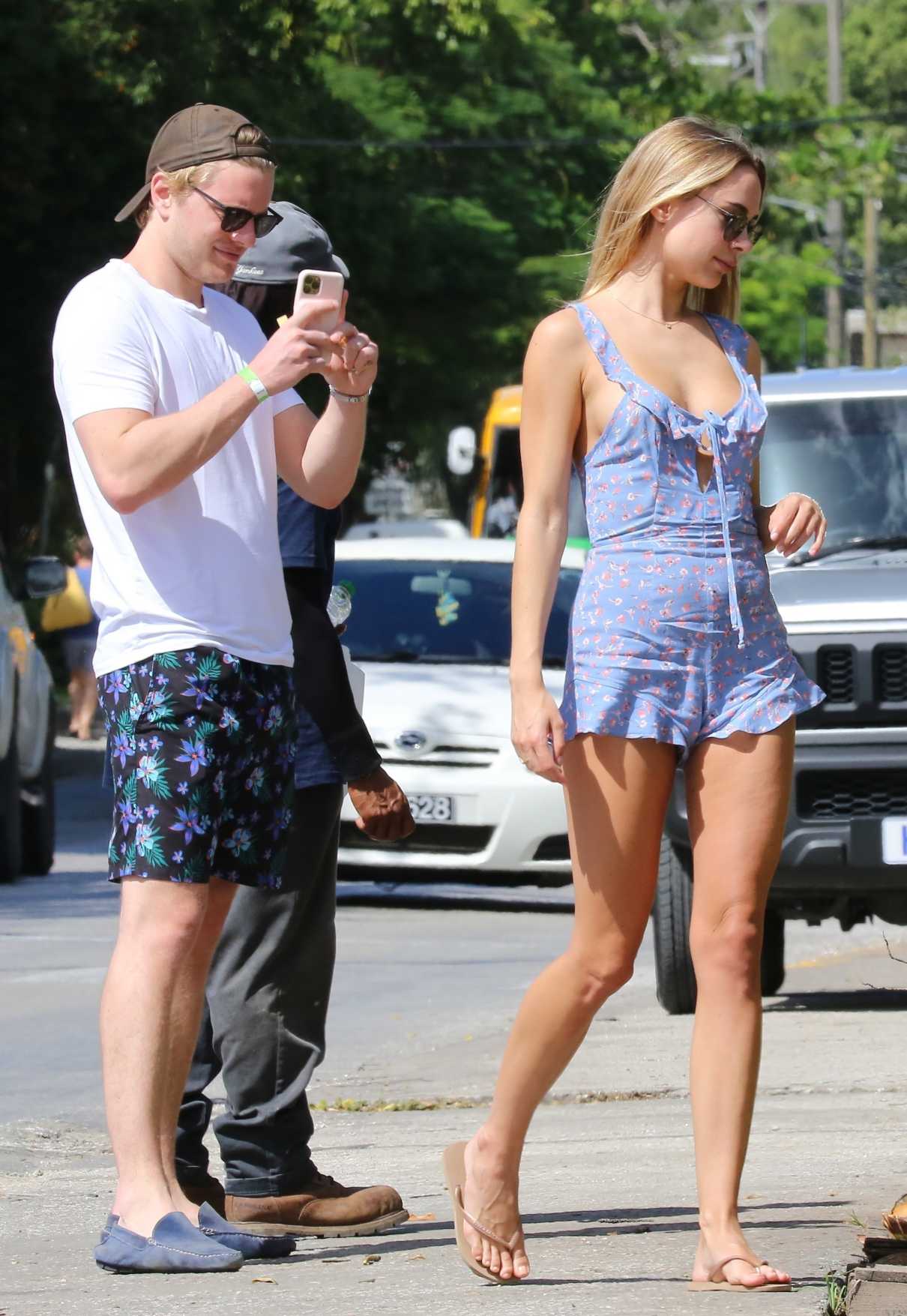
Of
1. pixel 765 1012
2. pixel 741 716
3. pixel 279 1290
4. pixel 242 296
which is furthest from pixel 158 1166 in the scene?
pixel 765 1012

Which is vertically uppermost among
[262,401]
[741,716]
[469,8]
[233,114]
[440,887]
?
[469,8]

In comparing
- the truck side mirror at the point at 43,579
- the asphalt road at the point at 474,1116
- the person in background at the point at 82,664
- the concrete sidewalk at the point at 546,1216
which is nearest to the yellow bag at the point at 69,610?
the person in background at the point at 82,664

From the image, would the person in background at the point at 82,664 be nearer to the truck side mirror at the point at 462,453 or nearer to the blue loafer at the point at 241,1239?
the truck side mirror at the point at 462,453

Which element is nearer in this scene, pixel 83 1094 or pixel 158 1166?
pixel 158 1166

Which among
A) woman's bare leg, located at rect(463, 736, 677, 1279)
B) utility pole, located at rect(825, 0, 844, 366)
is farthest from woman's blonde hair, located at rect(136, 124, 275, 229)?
utility pole, located at rect(825, 0, 844, 366)

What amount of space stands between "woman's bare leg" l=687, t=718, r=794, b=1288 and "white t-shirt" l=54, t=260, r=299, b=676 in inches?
31.6

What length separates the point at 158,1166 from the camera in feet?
14.1

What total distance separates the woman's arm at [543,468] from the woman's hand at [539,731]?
0.07 ft

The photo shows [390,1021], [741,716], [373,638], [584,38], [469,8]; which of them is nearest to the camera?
[741,716]

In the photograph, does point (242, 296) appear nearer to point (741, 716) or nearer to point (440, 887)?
point (741, 716)

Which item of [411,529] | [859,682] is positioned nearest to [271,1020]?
[859,682]

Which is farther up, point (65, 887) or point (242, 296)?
point (242, 296)

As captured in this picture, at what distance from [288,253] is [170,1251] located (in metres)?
1.90

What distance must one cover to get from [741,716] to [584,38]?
127ft
